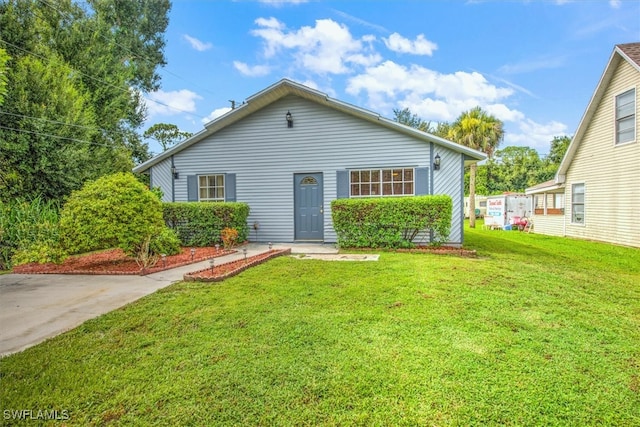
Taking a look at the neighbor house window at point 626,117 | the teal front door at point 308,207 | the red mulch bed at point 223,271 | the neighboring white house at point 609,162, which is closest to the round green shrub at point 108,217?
the red mulch bed at point 223,271

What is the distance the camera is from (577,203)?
12.9 meters

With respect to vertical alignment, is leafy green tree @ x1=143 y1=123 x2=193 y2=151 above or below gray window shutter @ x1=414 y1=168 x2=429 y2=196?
above

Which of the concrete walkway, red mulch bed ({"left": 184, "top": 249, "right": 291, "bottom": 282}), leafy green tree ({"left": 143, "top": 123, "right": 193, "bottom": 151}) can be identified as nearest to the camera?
the concrete walkway

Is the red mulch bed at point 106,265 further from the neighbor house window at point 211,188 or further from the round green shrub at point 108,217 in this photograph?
the neighbor house window at point 211,188

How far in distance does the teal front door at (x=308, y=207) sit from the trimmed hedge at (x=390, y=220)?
1383 millimetres

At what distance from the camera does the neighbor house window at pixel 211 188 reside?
10898mm

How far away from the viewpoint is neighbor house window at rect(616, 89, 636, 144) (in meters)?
9.93

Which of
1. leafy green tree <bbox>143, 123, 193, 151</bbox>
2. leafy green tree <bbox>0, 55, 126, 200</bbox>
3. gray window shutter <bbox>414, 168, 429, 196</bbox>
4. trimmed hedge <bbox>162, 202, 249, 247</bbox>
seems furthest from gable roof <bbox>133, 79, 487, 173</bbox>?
leafy green tree <bbox>143, 123, 193, 151</bbox>

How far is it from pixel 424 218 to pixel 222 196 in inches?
255

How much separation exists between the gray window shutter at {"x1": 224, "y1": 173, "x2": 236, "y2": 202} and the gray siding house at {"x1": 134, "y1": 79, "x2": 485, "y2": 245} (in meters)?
0.03

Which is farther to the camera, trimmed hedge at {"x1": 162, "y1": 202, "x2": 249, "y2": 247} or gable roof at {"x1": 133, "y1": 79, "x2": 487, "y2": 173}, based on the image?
trimmed hedge at {"x1": 162, "y1": 202, "x2": 249, "y2": 247}

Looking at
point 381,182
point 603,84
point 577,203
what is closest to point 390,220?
point 381,182

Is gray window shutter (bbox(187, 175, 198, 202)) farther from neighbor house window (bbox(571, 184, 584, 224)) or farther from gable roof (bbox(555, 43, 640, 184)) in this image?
neighbor house window (bbox(571, 184, 584, 224))

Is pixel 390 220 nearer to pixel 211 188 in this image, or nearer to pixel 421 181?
pixel 421 181
